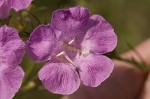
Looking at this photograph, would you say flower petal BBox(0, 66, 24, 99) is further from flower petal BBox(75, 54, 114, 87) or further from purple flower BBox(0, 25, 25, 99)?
flower petal BBox(75, 54, 114, 87)

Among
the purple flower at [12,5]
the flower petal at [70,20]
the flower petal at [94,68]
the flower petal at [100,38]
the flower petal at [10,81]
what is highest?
the purple flower at [12,5]

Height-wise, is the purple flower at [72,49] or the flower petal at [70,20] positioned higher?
the flower petal at [70,20]

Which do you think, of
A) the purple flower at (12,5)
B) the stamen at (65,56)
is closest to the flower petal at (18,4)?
the purple flower at (12,5)

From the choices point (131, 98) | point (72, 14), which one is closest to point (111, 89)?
point (131, 98)

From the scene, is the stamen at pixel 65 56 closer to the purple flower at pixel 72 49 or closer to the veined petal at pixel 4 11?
the purple flower at pixel 72 49

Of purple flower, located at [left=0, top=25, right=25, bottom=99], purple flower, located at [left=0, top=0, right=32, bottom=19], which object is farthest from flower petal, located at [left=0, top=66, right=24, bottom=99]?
purple flower, located at [left=0, top=0, right=32, bottom=19]
